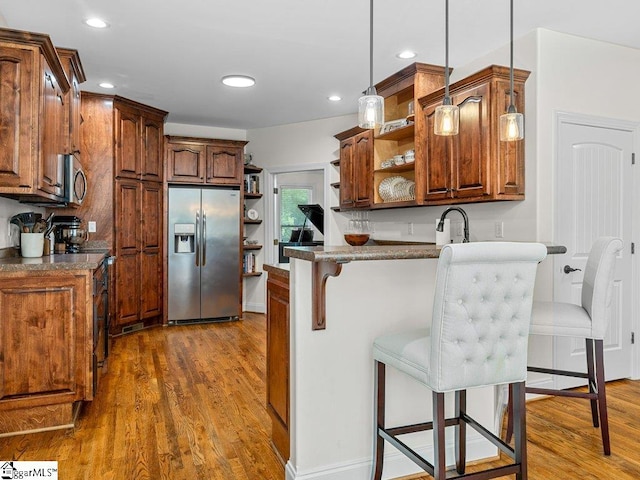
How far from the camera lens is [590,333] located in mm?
2379

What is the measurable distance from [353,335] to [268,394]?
70 cm

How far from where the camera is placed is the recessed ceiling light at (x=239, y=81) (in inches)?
165

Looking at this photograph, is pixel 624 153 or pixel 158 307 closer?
pixel 624 153

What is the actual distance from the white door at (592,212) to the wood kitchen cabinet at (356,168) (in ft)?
6.11

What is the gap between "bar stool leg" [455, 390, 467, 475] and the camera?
6.64ft

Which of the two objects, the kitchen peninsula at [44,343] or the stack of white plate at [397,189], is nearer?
the kitchen peninsula at [44,343]

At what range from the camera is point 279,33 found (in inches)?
129

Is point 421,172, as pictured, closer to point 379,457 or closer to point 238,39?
point 238,39

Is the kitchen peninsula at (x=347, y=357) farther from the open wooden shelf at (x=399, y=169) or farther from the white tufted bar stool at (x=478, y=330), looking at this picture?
the open wooden shelf at (x=399, y=169)

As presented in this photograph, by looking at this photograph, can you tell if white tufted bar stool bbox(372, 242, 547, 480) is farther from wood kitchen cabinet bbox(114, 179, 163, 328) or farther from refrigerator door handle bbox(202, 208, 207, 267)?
refrigerator door handle bbox(202, 208, 207, 267)

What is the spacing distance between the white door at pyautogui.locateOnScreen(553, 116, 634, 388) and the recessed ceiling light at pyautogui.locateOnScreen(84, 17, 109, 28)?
321 centimetres

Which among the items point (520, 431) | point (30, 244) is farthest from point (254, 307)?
point (520, 431)

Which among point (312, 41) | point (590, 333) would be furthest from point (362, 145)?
point (590, 333)

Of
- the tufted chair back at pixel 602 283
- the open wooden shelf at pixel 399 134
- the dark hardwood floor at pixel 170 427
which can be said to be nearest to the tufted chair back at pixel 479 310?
the tufted chair back at pixel 602 283
